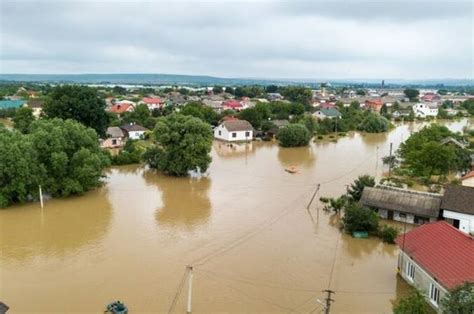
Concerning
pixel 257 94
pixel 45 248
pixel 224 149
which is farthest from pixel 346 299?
pixel 257 94

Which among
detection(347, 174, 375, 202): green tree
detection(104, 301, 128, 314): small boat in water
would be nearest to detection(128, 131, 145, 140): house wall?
detection(347, 174, 375, 202): green tree

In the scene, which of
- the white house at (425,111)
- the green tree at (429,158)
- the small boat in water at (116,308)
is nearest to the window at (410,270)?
the small boat in water at (116,308)

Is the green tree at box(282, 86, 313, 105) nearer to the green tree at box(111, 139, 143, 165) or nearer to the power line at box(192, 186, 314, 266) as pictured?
the green tree at box(111, 139, 143, 165)

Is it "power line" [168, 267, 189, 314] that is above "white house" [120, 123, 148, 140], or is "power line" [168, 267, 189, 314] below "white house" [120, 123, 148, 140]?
below

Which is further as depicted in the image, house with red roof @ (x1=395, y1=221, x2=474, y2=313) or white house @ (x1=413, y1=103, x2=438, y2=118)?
white house @ (x1=413, y1=103, x2=438, y2=118)

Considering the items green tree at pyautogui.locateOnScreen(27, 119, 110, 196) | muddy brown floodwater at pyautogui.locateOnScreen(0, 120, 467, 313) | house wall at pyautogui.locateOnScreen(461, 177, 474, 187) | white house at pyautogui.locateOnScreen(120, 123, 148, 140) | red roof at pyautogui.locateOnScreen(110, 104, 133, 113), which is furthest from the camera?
red roof at pyautogui.locateOnScreen(110, 104, 133, 113)

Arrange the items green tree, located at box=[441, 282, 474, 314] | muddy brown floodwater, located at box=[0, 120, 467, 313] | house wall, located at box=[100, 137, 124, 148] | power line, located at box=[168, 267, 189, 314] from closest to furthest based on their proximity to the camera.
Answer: green tree, located at box=[441, 282, 474, 314] → power line, located at box=[168, 267, 189, 314] → muddy brown floodwater, located at box=[0, 120, 467, 313] → house wall, located at box=[100, 137, 124, 148]

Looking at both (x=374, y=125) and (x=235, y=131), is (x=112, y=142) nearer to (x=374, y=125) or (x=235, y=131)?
(x=235, y=131)
